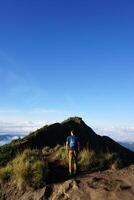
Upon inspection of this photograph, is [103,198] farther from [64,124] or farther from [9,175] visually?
[64,124]

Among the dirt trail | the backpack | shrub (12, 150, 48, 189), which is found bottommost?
the dirt trail

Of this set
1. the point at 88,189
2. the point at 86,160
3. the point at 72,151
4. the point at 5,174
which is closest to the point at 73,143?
the point at 72,151

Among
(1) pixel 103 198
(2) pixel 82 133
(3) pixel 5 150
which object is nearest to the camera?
(1) pixel 103 198

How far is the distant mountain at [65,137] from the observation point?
3559 centimetres

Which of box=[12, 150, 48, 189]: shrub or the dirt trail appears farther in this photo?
box=[12, 150, 48, 189]: shrub

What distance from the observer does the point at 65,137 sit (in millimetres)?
39438

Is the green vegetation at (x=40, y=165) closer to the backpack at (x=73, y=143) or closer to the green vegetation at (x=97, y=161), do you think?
the green vegetation at (x=97, y=161)

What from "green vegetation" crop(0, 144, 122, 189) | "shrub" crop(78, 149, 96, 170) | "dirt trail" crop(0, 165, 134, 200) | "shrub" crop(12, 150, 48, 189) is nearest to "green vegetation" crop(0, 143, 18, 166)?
"green vegetation" crop(0, 144, 122, 189)

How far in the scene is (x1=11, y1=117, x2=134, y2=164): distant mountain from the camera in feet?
117

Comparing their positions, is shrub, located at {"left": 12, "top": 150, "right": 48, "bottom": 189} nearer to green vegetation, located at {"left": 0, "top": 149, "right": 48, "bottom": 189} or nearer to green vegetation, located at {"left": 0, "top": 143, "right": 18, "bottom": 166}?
green vegetation, located at {"left": 0, "top": 149, "right": 48, "bottom": 189}

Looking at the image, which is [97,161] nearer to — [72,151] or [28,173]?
[72,151]

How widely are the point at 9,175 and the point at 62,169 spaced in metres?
3.27

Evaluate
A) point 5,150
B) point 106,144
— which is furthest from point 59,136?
point 5,150

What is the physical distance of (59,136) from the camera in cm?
3884
